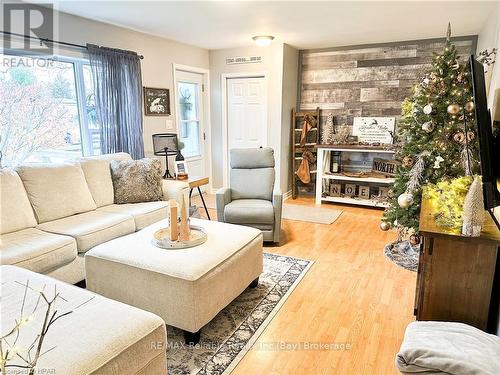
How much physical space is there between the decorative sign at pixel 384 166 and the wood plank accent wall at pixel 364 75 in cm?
70

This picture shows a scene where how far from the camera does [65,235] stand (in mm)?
2607

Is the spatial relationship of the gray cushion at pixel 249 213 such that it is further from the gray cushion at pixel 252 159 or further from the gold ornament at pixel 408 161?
the gold ornament at pixel 408 161

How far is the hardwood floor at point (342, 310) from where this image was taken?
1.91 meters

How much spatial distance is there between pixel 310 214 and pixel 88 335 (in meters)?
3.73

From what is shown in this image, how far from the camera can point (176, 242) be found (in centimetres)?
232

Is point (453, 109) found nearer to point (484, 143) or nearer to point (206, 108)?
point (484, 143)

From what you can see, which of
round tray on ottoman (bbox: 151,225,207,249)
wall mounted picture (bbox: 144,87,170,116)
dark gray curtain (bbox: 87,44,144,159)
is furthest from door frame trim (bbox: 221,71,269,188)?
round tray on ottoman (bbox: 151,225,207,249)

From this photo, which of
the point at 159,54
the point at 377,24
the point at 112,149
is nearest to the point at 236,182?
the point at 112,149

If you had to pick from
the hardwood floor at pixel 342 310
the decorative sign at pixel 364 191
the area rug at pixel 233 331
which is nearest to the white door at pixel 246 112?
the decorative sign at pixel 364 191

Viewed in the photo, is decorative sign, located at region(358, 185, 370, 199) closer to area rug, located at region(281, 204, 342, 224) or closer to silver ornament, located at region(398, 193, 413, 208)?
area rug, located at region(281, 204, 342, 224)

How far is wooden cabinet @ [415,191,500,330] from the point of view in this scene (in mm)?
1631

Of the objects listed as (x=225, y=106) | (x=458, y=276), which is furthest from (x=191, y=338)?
(x=225, y=106)

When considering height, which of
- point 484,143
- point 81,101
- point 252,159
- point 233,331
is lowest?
point 233,331

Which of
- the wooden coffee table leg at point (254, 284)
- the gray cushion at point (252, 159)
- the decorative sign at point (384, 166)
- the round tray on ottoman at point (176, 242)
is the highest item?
the gray cushion at point (252, 159)
